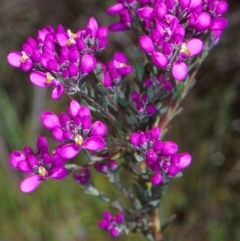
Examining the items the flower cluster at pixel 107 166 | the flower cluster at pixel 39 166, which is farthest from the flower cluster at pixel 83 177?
the flower cluster at pixel 39 166

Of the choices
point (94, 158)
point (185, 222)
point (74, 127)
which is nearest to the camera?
point (74, 127)

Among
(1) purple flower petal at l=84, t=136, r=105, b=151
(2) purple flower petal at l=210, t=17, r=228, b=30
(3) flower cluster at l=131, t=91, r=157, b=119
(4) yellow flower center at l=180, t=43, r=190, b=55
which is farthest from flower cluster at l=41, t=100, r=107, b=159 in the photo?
(2) purple flower petal at l=210, t=17, r=228, b=30

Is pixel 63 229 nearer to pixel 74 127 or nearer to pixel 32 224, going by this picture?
pixel 32 224

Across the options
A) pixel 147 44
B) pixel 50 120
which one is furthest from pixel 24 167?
pixel 147 44

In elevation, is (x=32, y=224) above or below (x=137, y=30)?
below

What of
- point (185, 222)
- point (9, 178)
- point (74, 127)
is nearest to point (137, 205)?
point (74, 127)

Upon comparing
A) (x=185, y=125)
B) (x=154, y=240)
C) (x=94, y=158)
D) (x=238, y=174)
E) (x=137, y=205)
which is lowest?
(x=238, y=174)
